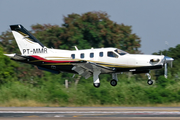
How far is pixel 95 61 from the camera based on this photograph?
78.5ft

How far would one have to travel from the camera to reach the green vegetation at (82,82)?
32.8 metres

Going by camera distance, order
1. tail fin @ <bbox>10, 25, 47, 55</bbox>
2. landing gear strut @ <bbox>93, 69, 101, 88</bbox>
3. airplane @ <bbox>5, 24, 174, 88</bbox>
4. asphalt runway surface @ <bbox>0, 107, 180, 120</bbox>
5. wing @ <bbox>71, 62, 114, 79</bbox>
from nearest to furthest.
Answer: asphalt runway surface @ <bbox>0, 107, 180, 120</bbox> < airplane @ <bbox>5, 24, 174, 88</bbox> < wing @ <bbox>71, 62, 114, 79</bbox> < landing gear strut @ <bbox>93, 69, 101, 88</bbox> < tail fin @ <bbox>10, 25, 47, 55</bbox>

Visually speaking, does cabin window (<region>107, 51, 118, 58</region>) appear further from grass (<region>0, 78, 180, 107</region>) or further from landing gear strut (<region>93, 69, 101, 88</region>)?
grass (<region>0, 78, 180, 107</region>)

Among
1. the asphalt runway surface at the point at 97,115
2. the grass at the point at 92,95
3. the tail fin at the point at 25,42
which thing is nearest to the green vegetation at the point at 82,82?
the grass at the point at 92,95

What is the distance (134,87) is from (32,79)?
40.7ft

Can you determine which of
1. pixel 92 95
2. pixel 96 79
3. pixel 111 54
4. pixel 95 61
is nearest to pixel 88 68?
pixel 95 61

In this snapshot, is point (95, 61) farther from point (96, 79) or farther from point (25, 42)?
point (25, 42)

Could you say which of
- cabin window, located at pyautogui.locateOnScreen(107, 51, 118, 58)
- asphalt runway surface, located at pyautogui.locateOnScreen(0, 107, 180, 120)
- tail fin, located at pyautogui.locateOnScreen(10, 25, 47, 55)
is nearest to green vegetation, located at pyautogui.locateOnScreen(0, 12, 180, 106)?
tail fin, located at pyautogui.locateOnScreen(10, 25, 47, 55)

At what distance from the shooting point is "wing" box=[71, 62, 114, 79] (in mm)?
23450

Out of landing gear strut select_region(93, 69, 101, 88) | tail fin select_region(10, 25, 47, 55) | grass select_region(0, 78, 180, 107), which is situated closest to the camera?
landing gear strut select_region(93, 69, 101, 88)

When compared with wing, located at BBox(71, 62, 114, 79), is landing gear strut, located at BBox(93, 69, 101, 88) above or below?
below

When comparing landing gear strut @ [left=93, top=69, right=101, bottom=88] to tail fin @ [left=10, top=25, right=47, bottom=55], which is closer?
landing gear strut @ [left=93, top=69, right=101, bottom=88]

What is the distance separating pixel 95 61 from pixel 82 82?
12.2 m

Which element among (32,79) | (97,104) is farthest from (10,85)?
(97,104)
